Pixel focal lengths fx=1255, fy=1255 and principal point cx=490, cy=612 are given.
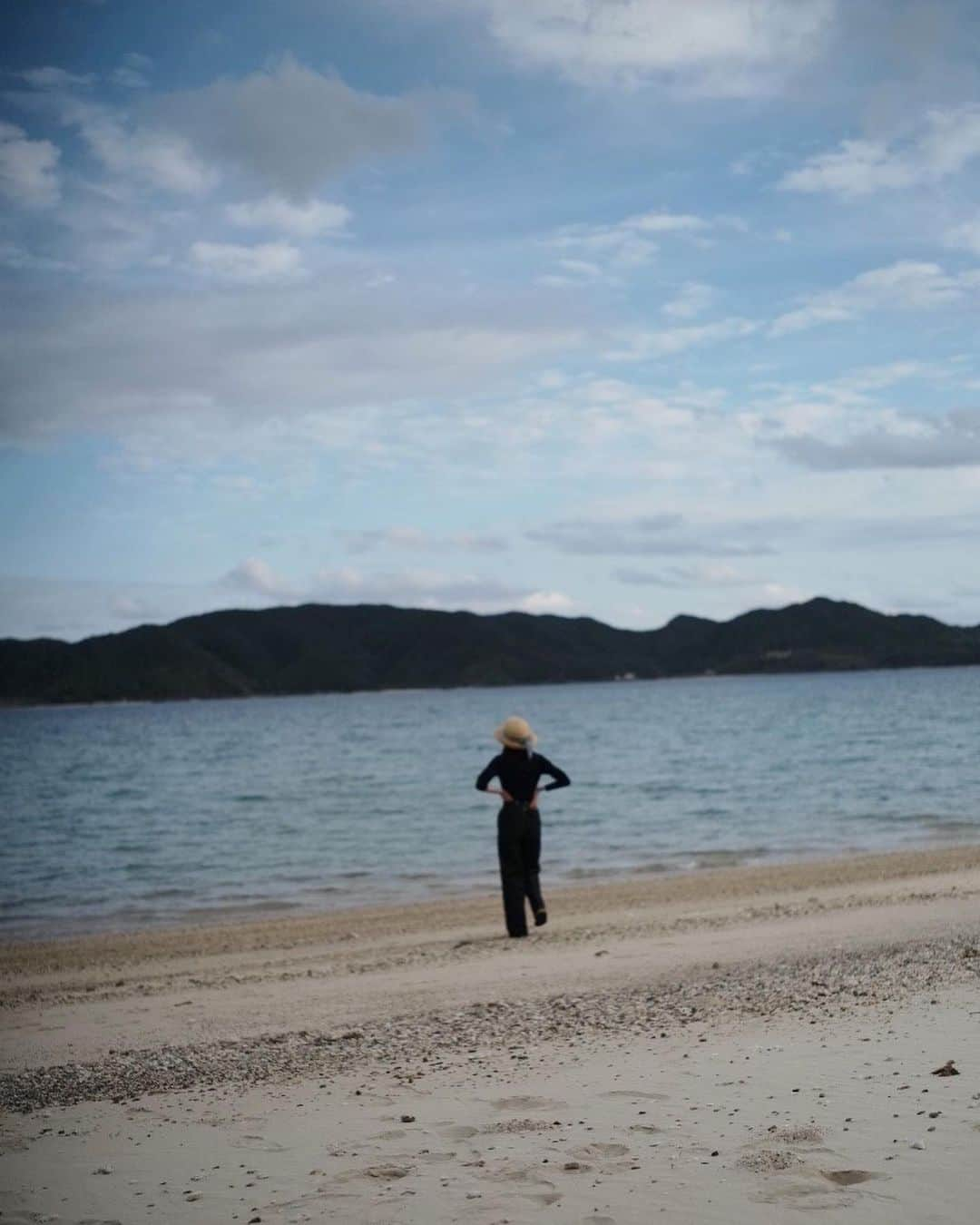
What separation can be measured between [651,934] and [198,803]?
2900 cm

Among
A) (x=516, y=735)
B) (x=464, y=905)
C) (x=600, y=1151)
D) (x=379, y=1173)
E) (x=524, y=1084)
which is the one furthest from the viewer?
(x=464, y=905)

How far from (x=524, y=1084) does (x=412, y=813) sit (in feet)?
87.3

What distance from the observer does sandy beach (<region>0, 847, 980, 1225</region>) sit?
4.50 m

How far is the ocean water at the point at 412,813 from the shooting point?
21328 millimetres

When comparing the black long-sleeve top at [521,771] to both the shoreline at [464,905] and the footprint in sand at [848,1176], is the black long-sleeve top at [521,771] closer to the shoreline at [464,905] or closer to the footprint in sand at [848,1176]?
the shoreline at [464,905]

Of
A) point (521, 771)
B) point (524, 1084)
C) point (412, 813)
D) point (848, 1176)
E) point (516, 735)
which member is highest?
point (516, 735)

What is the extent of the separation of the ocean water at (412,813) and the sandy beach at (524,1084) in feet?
30.2

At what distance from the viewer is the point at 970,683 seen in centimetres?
14100

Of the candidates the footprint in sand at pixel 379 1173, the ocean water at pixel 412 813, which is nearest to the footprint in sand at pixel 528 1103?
the footprint in sand at pixel 379 1173

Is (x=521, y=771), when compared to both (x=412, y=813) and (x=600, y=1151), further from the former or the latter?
(x=412, y=813)

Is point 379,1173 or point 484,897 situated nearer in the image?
point 379,1173

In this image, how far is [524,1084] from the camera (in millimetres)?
6004

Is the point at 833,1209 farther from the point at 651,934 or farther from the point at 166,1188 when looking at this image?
the point at 651,934

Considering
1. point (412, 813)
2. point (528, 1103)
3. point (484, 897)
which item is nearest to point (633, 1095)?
point (528, 1103)
